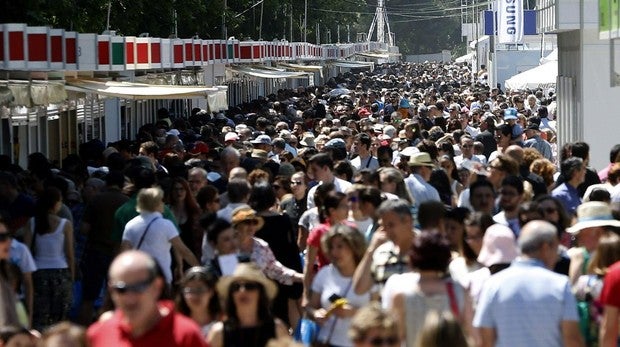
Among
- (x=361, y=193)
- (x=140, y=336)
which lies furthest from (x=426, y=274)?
(x=361, y=193)

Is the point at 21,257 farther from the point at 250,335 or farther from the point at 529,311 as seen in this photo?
the point at 529,311

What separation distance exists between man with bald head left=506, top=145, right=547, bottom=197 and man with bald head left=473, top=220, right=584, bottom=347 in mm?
5673

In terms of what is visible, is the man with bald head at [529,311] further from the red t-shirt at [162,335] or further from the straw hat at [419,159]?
the straw hat at [419,159]

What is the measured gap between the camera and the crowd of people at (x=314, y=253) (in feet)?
24.3

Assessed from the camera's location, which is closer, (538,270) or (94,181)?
(538,270)

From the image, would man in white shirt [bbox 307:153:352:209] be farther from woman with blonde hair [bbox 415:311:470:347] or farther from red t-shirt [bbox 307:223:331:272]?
woman with blonde hair [bbox 415:311:470:347]

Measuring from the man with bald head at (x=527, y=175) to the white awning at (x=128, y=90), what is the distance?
7.25 m

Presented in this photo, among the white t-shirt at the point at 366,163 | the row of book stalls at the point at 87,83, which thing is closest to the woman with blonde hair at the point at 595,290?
the white t-shirt at the point at 366,163

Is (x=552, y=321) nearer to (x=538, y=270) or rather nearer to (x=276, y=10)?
(x=538, y=270)

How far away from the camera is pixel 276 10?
7631 centimetres

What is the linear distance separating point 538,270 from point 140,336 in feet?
7.34

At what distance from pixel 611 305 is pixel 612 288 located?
9 cm

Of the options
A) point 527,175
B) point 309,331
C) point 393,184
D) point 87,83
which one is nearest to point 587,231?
point 309,331

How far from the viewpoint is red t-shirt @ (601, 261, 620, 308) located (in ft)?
25.0
